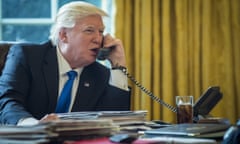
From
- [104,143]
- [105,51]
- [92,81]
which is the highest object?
[105,51]

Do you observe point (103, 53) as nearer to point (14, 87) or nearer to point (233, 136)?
point (14, 87)

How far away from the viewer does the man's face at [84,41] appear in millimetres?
2354

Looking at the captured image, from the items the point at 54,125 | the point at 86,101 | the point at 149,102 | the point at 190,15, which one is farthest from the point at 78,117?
the point at 190,15

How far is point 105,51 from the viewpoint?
244 cm

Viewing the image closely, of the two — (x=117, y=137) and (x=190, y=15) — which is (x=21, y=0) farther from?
(x=117, y=137)

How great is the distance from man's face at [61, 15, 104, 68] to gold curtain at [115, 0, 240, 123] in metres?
0.58

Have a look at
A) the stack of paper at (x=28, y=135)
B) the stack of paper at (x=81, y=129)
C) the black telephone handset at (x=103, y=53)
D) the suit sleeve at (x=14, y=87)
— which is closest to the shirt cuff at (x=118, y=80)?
the black telephone handset at (x=103, y=53)

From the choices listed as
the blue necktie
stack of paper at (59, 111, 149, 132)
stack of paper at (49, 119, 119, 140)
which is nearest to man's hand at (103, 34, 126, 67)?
the blue necktie

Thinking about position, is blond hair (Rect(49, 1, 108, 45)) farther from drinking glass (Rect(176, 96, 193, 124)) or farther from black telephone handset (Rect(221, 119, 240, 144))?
black telephone handset (Rect(221, 119, 240, 144))

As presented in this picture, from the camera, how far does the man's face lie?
2.35 m

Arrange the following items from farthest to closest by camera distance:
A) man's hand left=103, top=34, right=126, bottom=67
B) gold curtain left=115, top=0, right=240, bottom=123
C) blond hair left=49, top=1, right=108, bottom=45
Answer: gold curtain left=115, top=0, right=240, bottom=123 < man's hand left=103, top=34, right=126, bottom=67 < blond hair left=49, top=1, right=108, bottom=45

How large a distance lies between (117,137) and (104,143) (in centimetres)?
4

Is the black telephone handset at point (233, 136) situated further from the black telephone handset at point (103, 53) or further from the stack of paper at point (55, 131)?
the black telephone handset at point (103, 53)

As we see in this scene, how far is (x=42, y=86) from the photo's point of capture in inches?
85.8
